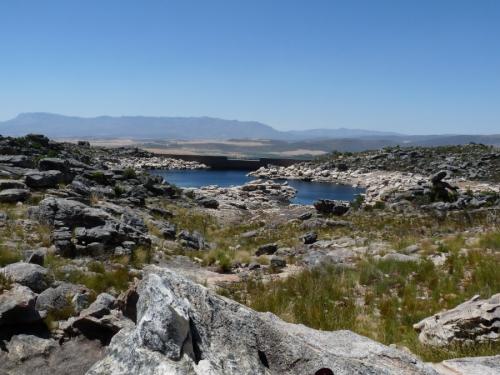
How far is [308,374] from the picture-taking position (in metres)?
4.35

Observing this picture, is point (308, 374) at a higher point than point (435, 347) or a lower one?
higher

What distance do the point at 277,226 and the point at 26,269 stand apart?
779 inches

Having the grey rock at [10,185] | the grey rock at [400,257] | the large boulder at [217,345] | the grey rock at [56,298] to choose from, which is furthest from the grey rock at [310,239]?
the large boulder at [217,345]

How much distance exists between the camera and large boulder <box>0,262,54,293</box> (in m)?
8.61

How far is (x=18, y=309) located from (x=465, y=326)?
6.69 m

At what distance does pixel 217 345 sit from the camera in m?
4.23

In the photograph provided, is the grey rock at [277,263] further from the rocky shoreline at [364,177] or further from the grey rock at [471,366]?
the rocky shoreline at [364,177]

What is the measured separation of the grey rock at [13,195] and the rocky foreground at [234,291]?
2.6 inches

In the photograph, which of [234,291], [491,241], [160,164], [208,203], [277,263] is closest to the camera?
[234,291]

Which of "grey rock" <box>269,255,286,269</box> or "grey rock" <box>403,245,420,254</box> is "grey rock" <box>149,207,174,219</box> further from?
"grey rock" <box>403,245,420,254</box>

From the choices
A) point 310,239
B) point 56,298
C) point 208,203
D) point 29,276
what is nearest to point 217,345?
point 56,298

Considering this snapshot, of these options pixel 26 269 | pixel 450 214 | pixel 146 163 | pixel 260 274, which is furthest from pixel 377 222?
pixel 146 163

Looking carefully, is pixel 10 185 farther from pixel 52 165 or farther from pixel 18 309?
pixel 18 309

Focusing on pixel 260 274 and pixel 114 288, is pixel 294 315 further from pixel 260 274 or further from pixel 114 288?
pixel 260 274
